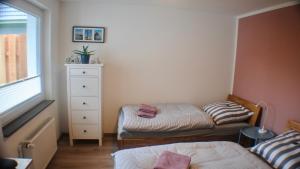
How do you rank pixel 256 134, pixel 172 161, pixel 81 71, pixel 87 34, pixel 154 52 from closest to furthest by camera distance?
pixel 172 161
pixel 256 134
pixel 81 71
pixel 87 34
pixel 154 52

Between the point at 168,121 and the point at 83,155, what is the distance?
126 cm

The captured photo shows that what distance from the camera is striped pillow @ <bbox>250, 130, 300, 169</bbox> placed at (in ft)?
5.76

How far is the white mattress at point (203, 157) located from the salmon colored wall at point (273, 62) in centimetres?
97

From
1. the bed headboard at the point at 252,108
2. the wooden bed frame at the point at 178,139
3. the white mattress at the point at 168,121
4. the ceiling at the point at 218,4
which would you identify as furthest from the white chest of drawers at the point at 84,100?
the bed headboard at the point at 252,108

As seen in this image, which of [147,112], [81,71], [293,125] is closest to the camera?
[293,125]

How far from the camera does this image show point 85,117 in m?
2.97

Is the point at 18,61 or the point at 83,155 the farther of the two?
the point at 83,155

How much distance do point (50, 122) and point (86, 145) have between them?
0.78 meters

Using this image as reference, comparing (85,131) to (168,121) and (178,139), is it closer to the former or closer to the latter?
(168,121)

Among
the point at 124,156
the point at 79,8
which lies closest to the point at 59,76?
the point at 79,8

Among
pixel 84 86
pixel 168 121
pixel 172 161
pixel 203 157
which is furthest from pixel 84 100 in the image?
pixel 203 157

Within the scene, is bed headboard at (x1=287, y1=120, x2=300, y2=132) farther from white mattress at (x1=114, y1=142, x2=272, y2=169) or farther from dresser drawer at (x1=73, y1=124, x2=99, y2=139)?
dresser drawer at (x1=73, y1=124, x2=99, y2=139)

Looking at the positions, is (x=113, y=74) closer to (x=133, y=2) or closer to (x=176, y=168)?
(x=133, y=2)

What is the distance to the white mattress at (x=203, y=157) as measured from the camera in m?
1.76
